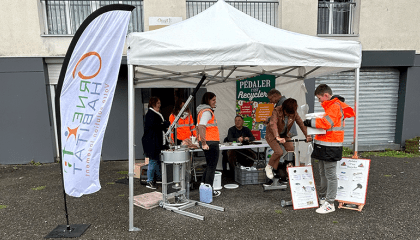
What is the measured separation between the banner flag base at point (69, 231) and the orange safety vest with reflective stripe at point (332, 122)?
3315mm

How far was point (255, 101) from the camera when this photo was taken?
6.25 meters

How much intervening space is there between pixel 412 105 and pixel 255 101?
5.53m

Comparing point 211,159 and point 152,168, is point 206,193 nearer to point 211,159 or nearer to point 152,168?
point 211,159

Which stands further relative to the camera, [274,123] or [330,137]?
[274,123]

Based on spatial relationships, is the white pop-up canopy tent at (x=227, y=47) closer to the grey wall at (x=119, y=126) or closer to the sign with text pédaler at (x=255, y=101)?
the sign with text pédaler at (x=255, y=101)

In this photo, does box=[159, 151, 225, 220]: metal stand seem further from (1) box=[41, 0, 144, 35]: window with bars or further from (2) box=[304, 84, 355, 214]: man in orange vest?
(1) box=[41, 0, 144, 35]: window with bars

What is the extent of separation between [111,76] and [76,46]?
48cm

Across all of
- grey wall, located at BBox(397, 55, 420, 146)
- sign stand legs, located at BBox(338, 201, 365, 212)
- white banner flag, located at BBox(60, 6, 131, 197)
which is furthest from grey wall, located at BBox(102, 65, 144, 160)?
grey wall, located at BBox(397, 55, 420, 146)

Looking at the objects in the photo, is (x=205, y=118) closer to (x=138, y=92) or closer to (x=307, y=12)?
(x=138, y=92)

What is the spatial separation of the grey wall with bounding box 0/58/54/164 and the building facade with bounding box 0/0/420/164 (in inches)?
1.0

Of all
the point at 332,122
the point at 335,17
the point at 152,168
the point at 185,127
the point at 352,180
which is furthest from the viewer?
the point at 335,17

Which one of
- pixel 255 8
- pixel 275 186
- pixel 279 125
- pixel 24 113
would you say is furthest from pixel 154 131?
pixel 255 8

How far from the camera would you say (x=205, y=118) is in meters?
4.05

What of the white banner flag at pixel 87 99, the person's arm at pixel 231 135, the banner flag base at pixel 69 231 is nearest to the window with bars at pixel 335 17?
the person's arm at pixel 231 135
